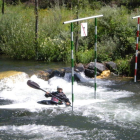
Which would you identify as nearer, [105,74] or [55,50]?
[105,74]

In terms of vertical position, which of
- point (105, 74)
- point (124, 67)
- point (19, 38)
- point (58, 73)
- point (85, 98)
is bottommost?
point (85, 98)

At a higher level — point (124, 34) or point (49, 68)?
point (124, 34)

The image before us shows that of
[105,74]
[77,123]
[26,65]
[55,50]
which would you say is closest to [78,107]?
[77,123]

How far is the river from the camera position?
20.3 feet

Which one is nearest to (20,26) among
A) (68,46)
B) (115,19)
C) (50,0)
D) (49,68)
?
(68,46)

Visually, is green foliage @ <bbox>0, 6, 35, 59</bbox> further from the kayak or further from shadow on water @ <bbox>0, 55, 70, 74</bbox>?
the kayak

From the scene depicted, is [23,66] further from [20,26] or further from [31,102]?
[31,102]

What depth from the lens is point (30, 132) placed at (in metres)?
6.24

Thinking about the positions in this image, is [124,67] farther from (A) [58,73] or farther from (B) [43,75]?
(B) [43,75]

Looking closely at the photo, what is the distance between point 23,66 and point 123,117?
724cm

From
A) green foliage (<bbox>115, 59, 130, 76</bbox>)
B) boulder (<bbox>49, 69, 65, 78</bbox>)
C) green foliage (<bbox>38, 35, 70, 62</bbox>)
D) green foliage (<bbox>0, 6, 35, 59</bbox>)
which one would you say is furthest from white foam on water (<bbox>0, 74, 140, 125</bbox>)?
green foliage (<bbox>0, 6, 35, 59</bbox>)

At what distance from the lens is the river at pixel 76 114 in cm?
Answer: 618

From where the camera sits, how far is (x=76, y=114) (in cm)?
743

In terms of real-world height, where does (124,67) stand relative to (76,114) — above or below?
above
